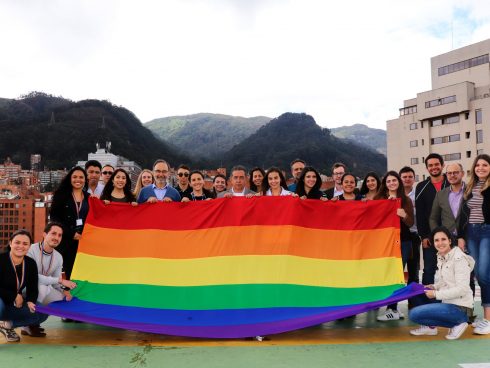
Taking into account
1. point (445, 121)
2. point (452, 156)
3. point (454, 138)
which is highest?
point (445, 121)

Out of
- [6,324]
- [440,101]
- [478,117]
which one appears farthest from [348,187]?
[440,101]

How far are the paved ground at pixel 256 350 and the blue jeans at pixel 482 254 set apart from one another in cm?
47

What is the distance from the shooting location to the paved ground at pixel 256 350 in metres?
3.45

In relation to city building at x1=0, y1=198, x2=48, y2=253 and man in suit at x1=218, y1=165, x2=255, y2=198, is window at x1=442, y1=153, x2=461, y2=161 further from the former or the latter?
city building at x1=0, y1=198, x2=48, y2=253

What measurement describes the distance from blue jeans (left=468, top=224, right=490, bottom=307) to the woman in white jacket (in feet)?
1.07

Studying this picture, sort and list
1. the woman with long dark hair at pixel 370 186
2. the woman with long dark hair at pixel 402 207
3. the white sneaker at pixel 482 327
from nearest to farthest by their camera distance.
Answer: the white sneaker at pixel 482 327, the woman with long dark hair at pixel 402 207, the woman with long dark hair at pixel 370 186

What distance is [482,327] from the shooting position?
423 cm

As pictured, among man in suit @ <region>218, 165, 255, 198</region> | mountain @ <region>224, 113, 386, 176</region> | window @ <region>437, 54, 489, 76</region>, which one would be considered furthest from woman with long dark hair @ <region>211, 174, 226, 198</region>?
mountain @ <region>224, 113, 386, 176</region>

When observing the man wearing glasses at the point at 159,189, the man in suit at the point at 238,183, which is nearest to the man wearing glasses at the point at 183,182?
the man wearing glasses at the point at 159,189

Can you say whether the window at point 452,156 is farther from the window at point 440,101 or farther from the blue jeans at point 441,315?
the blue jeans at point 441,315

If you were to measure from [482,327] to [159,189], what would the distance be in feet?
13.7

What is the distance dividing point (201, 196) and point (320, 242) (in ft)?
6.27

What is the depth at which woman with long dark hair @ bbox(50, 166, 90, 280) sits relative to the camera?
4.90 metres

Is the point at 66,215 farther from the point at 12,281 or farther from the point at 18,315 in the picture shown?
the point at 18,315
